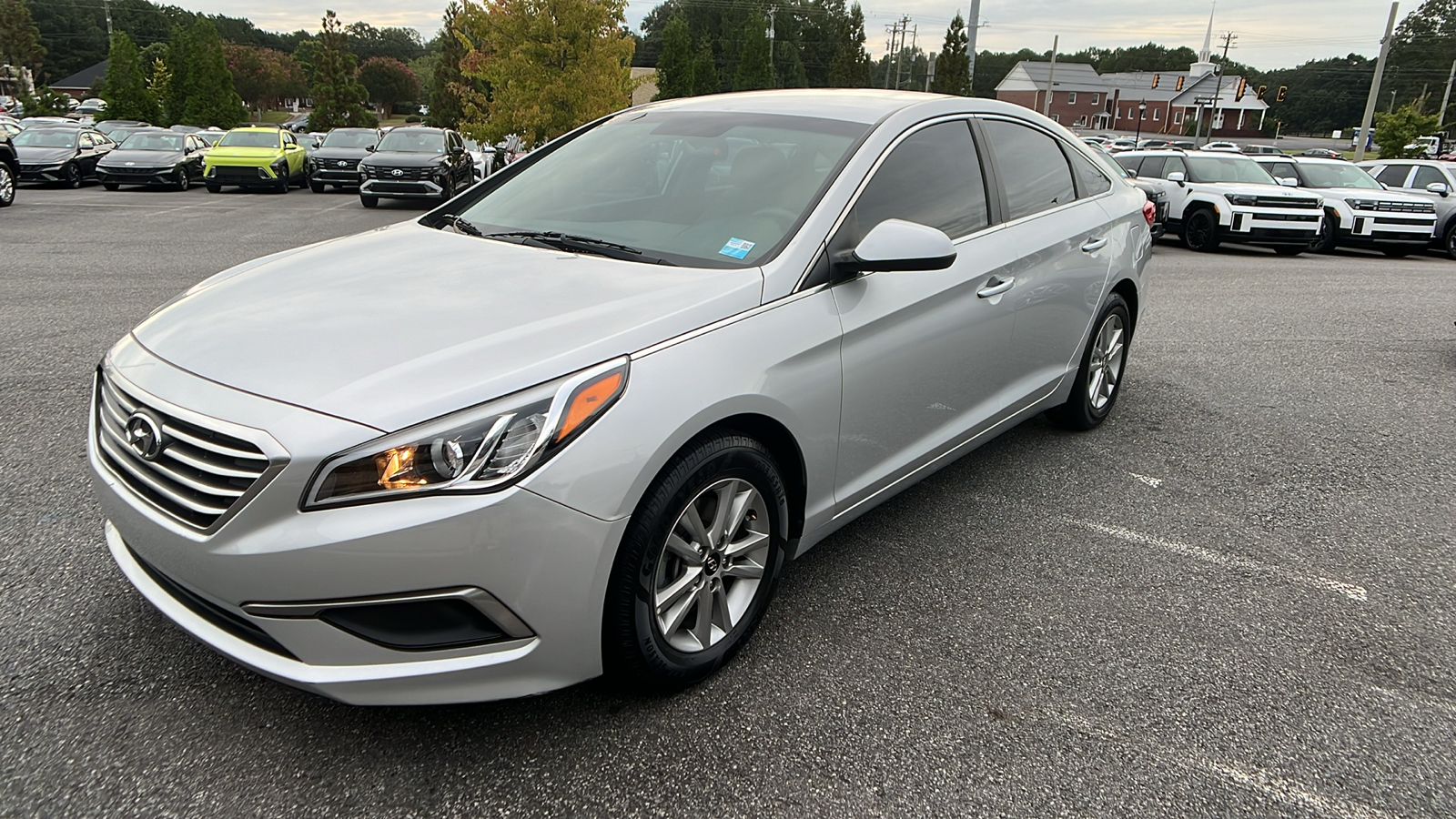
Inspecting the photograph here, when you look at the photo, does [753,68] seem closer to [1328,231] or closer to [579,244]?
[1328,231]

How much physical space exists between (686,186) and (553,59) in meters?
16.5

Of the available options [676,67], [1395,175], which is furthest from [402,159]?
[676,67]

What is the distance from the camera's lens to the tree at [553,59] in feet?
58.2

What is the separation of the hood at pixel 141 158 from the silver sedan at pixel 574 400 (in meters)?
21.3

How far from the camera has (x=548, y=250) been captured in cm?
307

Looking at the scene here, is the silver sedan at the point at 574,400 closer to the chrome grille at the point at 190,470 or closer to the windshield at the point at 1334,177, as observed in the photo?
the chrome grille at the point at 190,470

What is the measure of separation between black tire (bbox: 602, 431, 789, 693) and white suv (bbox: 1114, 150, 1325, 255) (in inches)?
590

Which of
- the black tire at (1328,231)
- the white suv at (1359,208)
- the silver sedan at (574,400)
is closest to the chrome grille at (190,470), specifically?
the silver sedan at (574,400)

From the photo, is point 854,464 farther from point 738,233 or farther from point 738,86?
point 738,86

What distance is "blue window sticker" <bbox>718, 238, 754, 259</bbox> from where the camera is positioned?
2855mm

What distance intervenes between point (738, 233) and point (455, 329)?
1.04m

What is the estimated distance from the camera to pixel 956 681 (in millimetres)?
2766

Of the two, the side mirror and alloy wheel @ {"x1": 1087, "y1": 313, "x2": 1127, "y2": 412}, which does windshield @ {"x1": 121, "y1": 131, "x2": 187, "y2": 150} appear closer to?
alloy wheel @ {"x1": 1087, "y1": 313, "x2": 1127, "y2": 412}

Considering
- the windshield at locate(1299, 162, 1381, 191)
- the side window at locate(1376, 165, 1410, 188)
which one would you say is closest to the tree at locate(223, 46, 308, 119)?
the windshield at locate(1299, 162, 1381, 191)
